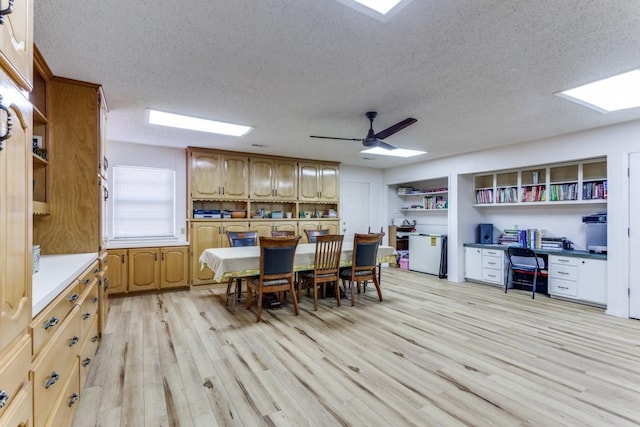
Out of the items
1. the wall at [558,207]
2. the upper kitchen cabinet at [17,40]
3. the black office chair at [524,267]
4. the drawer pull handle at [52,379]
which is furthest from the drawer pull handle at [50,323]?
the wall at [558,207]

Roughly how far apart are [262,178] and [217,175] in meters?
0.82

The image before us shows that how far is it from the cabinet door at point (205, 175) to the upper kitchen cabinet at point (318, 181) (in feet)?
5.27

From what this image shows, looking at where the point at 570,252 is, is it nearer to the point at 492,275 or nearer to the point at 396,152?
the point at 492,275

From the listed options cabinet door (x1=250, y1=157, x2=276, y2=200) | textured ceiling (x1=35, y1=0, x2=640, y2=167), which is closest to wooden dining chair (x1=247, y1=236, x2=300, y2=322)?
textured ceiling (x1=35, y1=0, x2=640, y2=167)

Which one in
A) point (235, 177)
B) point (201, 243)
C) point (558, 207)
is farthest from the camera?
point (235, 177)

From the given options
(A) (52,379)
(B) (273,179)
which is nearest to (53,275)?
(A) (52,379)

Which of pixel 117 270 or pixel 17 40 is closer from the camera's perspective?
pixel 17 40

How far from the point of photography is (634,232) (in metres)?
3.79

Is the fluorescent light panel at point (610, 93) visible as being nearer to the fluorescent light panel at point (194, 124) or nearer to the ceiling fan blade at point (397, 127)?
the ceiling fan blade at point (397, 127)

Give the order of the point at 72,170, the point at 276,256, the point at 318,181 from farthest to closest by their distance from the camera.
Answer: the point at 318,181
the point at 276,256
the point at 72,170

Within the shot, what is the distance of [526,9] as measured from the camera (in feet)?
5.78

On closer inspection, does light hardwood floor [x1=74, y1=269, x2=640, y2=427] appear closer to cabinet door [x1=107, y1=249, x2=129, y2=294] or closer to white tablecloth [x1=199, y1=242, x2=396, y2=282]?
white tablecloth [x1=199, y1=242, x2=396, y2=282]

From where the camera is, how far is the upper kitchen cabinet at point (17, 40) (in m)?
0.90

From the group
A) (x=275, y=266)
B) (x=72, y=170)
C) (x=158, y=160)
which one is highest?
(x=158, y=160)
